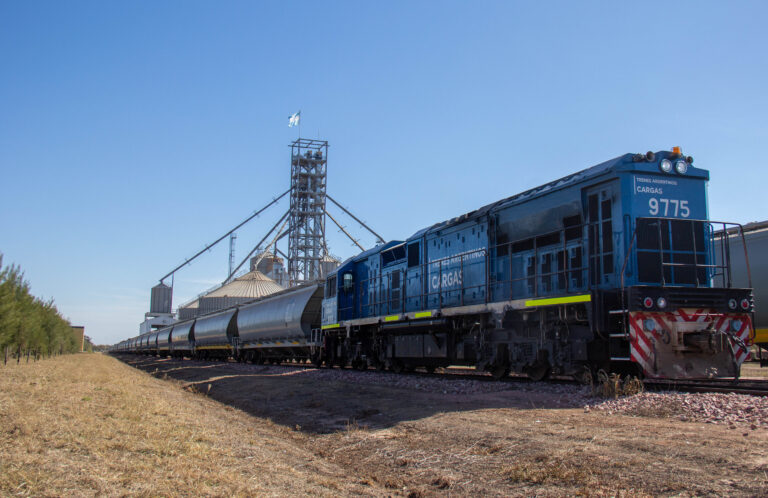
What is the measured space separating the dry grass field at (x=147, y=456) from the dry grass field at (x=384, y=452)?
0.02m

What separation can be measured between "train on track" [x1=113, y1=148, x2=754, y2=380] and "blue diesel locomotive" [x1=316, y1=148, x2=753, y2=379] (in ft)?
0.08

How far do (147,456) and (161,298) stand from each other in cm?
10481

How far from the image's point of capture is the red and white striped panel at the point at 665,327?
9430 mm

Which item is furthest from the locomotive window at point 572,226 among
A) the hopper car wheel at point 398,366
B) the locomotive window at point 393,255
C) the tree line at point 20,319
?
the tree line at point 20,319

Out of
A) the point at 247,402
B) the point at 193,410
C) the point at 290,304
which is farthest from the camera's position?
the point at 290,304

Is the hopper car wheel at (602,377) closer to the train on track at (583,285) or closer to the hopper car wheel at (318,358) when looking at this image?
the train on track at (583,285)

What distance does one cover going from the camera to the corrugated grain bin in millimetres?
102812

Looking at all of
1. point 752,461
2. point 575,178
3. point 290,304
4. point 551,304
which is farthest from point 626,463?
point 290,304

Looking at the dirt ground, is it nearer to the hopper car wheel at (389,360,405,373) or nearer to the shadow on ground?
the shadow on ground

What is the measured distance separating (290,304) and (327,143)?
52452 millimetres

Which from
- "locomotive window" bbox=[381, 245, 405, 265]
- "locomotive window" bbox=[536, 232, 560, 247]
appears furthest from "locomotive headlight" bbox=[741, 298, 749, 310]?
"locomotive window" bbox=[381, 245, 405, 265]

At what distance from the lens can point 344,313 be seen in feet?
72.1

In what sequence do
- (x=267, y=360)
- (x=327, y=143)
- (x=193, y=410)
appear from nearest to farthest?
(x=193, y=410) < (x=267, y=360) < (x=327, y=143)

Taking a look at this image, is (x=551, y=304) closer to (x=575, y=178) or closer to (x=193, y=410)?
(x=575, y=178)
